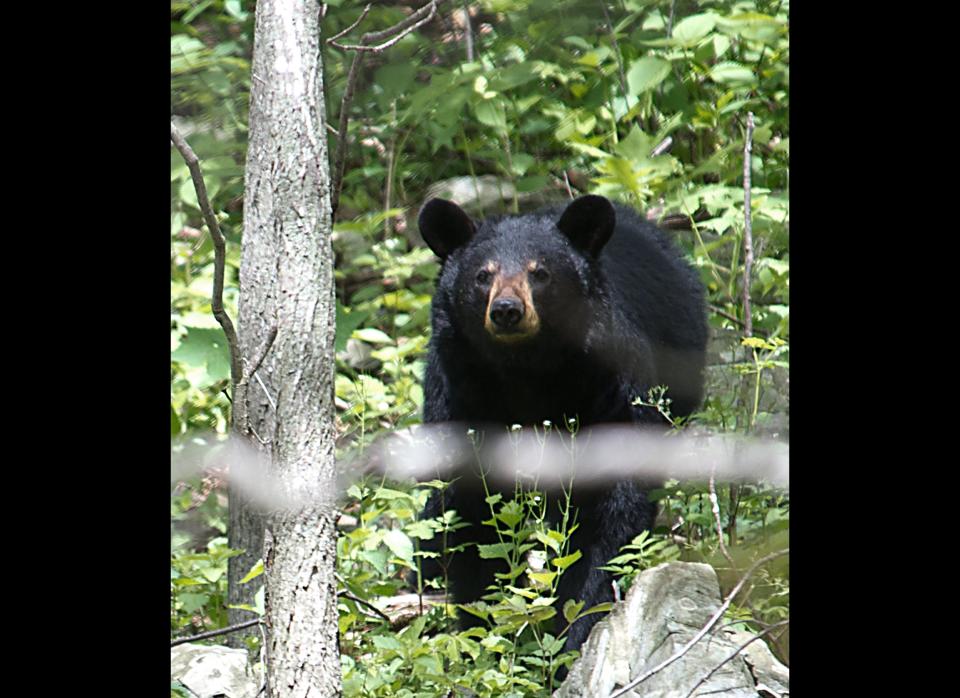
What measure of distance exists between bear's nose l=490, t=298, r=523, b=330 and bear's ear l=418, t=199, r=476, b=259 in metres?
0.47

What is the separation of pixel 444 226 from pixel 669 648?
1.76 meters

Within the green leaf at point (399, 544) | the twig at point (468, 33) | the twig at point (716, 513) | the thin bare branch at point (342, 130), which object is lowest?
the green leaf at point (399, 544)

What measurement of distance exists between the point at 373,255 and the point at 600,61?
4.90 ft

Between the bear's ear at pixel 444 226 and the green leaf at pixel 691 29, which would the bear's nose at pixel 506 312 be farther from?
the green leaf at pixel 691 29

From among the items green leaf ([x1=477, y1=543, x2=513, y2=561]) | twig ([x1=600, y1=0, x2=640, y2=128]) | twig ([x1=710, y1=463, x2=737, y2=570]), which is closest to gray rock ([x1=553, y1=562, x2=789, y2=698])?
twig ([x1=710, y1=463, x2=737, y2=570])

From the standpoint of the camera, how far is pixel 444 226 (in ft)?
12.6

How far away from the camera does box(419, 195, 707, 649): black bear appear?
358 centimetres

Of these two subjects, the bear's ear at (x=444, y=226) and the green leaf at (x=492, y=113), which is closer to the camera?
the bear's ear at (x=444, y=226)

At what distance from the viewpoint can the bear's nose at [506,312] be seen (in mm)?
3453

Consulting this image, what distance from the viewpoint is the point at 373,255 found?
18.5 ft

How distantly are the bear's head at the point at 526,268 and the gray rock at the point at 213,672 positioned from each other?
130 cm

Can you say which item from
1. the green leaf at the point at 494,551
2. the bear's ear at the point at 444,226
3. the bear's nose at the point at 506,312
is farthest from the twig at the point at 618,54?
the green leaf at the point at 494,551

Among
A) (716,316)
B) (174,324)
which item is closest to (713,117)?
(716,316)

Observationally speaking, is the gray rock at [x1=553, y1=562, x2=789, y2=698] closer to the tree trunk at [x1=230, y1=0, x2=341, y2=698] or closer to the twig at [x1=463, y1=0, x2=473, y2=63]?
the tree trunk at [x1=230, y1=0, x2=341, y2=698]
